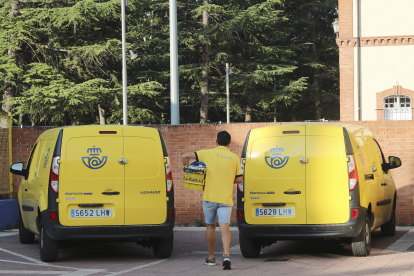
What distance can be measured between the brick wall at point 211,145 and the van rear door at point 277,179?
3281 mm

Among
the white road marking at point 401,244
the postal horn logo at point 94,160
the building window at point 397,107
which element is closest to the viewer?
the postal horn logo at point 94,160

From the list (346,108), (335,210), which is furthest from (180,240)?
(346,108)

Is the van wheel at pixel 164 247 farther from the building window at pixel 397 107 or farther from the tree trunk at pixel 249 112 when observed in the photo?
the tree trunk at pixel 249 112

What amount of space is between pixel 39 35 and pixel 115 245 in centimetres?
2574

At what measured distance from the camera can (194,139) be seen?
463 inches

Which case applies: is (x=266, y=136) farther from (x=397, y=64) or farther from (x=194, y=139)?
(x=397, y=64)

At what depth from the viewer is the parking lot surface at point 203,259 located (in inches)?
273

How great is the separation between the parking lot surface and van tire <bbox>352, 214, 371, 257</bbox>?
0.10m

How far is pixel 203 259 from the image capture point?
7.95 m

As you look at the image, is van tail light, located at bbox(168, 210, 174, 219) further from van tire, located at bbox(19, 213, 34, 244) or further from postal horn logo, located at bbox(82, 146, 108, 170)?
van tire, located at bbox(19, 213, 34, 244)

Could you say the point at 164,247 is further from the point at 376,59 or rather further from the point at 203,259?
the point at 376,59

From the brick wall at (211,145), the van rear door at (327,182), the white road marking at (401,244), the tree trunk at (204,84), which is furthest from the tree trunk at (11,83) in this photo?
the van rear door at (327,182)

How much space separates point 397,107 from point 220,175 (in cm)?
2345

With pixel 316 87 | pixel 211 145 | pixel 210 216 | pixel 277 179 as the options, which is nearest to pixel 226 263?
pixel 210 216
